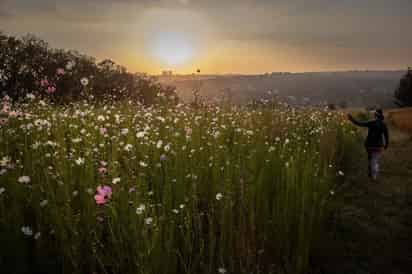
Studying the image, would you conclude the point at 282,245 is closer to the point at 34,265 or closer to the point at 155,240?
the point at 155,240

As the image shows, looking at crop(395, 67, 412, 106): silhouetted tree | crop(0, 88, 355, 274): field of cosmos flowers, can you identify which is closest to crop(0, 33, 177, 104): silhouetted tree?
crop(0, 88, 355, 274): field of cosmos flowers

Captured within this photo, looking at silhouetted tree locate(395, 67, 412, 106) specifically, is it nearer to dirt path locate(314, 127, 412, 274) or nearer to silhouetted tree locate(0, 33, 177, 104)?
silhouetted tree locate(0, 33, 177, 104)

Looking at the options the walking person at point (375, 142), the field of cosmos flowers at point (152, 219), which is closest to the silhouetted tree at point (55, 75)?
the walking person at point (375, 142)

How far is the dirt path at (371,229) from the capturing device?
4844 mm

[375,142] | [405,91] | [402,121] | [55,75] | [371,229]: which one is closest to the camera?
[371,229]

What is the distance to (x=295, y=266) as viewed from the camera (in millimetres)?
4359

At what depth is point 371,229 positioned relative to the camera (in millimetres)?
6047

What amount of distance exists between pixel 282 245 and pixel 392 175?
23.5 feet

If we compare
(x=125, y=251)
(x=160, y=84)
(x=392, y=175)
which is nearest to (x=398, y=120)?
(x=392, y=175)

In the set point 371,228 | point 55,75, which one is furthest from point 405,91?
point 371,228

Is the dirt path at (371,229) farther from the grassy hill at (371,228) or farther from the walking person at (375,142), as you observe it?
the walking person at (375,142)

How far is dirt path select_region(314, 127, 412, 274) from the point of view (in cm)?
484

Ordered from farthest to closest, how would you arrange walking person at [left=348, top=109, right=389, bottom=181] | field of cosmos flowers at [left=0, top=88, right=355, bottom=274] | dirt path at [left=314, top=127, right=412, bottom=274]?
walking person at [left=348, top=109, right=389, bottom=181], dirt path at [left=314, top=127, right=412, bottom=274], field of cosmos flowers at [left=0, top=88, right=355, bottom=274]

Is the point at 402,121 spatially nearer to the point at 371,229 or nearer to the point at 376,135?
the point at 376,135
